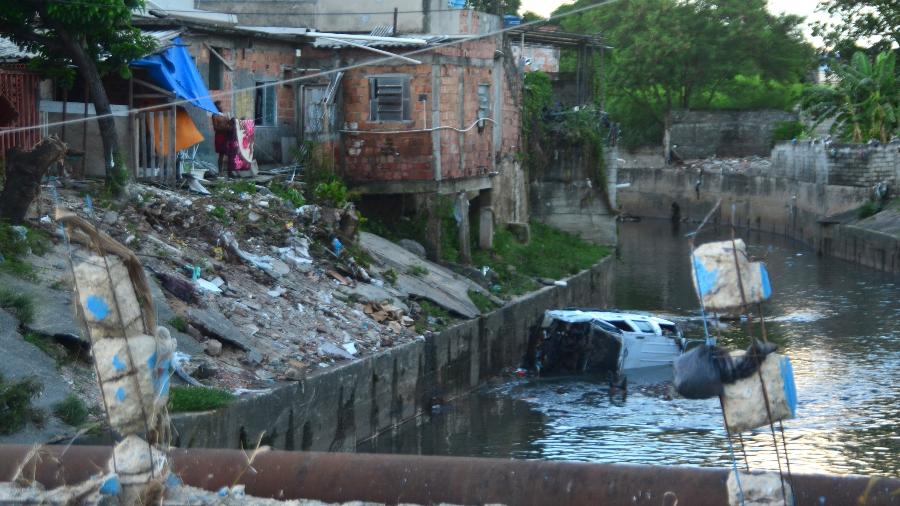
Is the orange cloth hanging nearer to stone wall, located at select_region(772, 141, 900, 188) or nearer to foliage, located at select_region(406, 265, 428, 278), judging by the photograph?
foliage, located at select_region(406, 265, 428, 278)

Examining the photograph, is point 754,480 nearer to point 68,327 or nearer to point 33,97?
point 68,327

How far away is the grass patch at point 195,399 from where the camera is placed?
11.8m

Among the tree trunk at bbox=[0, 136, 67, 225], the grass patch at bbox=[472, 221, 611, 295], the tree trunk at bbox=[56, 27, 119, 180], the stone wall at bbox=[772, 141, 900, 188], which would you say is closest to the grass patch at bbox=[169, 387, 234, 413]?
the tree trunk at bbox=[0, 136, 67, 225]

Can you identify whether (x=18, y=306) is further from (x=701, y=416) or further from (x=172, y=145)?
(x=701, y=416)

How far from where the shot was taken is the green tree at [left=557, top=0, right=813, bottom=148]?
171ft

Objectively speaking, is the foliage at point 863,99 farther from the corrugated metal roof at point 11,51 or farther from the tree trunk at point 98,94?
the corrugated metal roof at point 11,51

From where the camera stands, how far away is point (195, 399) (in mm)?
12000

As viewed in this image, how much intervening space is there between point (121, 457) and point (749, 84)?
171 feet

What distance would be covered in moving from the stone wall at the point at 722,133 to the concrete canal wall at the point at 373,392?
1337 inches

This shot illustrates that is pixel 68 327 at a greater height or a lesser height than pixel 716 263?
lesser

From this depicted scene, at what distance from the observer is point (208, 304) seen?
14703 mm

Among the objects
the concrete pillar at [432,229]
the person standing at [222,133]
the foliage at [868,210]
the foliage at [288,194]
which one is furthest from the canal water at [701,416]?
the foliage at [868,210]

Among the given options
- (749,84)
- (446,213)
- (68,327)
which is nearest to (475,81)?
(446,213)

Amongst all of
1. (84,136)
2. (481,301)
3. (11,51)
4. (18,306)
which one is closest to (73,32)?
(11,51)
